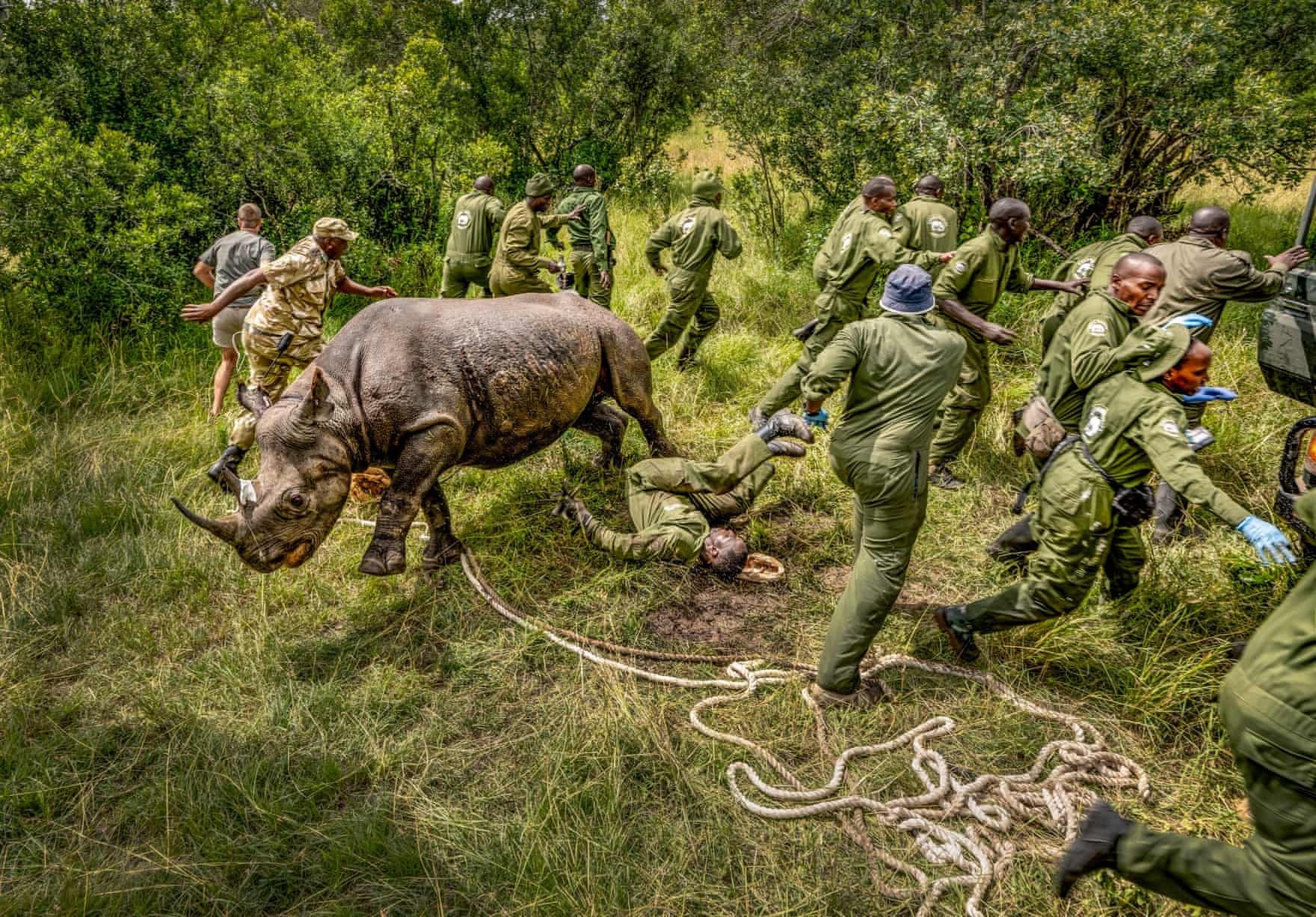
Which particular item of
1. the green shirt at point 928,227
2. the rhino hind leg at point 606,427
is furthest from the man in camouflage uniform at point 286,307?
the green shirt at point 928,227

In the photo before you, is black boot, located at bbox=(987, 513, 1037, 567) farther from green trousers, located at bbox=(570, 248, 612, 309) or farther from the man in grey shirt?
the man in grey shirt

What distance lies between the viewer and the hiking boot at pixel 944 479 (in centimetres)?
616

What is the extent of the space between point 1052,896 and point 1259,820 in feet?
3.71

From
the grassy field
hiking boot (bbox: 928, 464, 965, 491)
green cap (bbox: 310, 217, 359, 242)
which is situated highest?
green cap (bbox: 310, 217, 359, 242)

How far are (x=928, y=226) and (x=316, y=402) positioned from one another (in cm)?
518

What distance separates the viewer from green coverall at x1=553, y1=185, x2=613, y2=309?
838 centimetres

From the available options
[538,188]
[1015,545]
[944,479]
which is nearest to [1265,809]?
[1015,545]

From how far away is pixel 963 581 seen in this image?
201 inches

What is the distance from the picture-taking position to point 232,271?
6797mm

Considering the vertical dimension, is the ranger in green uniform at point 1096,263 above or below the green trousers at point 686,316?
above

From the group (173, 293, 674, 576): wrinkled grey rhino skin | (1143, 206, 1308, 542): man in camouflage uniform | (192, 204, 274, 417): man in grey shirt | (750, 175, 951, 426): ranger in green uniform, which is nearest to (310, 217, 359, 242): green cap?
(173, 293, 674, 576): wrinkled grey rhino skin

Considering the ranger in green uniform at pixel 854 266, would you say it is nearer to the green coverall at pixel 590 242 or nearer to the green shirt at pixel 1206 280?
the green shirt at pixel 1206 280

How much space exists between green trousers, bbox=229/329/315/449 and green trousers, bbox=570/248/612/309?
144 inches

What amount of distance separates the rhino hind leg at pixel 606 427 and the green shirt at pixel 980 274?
2.63 metres
